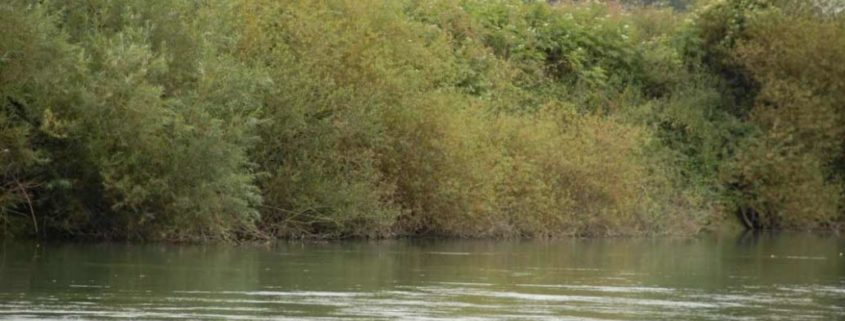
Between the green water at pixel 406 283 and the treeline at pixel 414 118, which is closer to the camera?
the green water at pixel 406 283

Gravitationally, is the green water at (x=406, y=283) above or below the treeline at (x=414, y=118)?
below

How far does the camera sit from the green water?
19766 millimetres

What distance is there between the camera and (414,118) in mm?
38500

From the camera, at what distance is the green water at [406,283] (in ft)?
64.8

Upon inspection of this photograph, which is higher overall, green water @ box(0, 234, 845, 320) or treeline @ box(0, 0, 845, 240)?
treeline @ box(0, 0, 845, 240)

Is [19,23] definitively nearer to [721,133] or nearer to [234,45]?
[234,45]

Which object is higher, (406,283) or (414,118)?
(414,118)

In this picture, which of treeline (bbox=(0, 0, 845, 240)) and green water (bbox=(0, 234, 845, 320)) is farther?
treeline (bbox=(0, 0, 845, 240))

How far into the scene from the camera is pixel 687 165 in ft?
174

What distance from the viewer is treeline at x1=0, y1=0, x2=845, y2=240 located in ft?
101

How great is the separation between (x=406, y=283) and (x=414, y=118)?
1420 cm

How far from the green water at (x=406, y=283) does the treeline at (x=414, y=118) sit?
4.61 feet

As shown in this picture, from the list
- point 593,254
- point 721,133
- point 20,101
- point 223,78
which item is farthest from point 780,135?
point 20,101

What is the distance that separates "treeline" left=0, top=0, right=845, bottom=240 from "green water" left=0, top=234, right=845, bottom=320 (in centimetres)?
141
